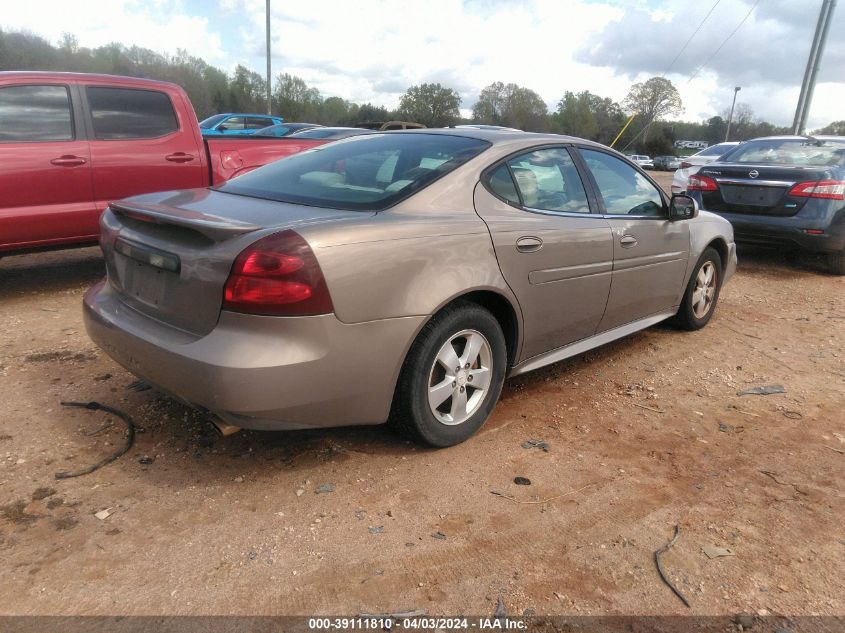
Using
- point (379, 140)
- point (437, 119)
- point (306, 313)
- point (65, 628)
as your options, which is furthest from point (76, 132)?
point (437, 119)

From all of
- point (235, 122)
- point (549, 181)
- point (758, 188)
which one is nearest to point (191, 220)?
point (549, 181)

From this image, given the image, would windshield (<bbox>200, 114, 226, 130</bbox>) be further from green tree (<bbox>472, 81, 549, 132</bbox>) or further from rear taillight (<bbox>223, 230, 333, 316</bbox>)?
green tree (<bbox>472, 81, 549, 132</bbox>)

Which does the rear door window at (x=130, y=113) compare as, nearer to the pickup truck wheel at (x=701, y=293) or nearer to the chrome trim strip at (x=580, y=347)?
the chrome trim strip at (x=580, y=347)

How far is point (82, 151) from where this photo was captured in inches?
212

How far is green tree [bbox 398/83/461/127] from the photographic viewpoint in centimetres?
7019

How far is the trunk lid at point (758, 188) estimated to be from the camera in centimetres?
722

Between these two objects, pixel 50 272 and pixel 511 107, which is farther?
pixel 511 107

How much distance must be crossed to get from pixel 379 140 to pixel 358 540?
2.23 m

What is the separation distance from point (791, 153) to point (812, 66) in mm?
11502

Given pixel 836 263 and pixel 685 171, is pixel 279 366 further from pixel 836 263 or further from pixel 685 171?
pixel 685 171

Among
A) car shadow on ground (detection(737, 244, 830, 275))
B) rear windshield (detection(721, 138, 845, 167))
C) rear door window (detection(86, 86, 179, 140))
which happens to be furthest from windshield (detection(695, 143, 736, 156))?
rear door window (detection(86, 86, 179, 140))

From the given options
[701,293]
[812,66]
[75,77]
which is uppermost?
[812,66]

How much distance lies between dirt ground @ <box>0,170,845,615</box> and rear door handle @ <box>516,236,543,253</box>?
0.93 metres

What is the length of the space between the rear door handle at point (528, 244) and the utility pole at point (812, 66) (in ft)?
57.9
